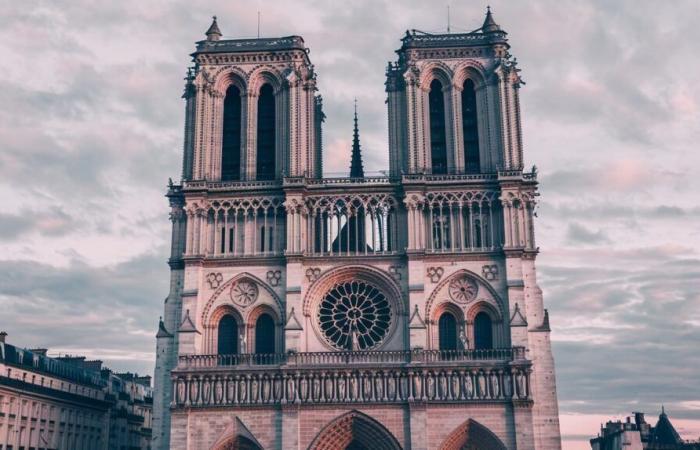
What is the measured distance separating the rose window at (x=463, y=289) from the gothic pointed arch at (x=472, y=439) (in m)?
6.43

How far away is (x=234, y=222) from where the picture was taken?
5188 centimetres

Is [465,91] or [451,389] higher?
[465,91]

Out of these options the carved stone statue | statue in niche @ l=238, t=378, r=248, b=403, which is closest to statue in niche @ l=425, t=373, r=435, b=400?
statue in niche @ l=238, t=378, r=248, b=403

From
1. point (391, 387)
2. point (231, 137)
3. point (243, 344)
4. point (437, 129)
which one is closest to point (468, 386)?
point (391, 387)

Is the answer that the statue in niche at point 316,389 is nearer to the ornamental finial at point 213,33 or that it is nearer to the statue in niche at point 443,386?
the statue in niche at point 443,386

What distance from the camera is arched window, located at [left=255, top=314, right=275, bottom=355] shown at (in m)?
50.6

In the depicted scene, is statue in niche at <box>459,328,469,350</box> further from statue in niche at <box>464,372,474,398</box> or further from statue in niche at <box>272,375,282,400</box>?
statue in niche at <box>272,375,282,400</box>

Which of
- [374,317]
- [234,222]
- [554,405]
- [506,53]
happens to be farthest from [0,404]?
[506,53]

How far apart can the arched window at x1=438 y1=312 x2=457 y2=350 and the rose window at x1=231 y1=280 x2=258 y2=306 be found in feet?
32.4

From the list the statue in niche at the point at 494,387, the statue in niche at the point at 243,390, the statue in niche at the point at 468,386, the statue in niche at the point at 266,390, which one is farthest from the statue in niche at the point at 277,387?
the statue in niche at the point at 494,387

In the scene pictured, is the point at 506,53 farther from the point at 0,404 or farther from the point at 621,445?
the point at 0,404

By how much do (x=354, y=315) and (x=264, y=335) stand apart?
4880 millimetres

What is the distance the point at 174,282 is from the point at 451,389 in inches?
625

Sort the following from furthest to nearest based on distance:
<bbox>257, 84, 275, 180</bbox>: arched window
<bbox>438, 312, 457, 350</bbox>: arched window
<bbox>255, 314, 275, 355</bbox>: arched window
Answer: <bbox>257, 84, 275, 180</bbox>: arched window, <bbox>255, 314, 275, 355</bbox>: arched window, <bbox>438, 312, 457, 350</bbox>: arched window
